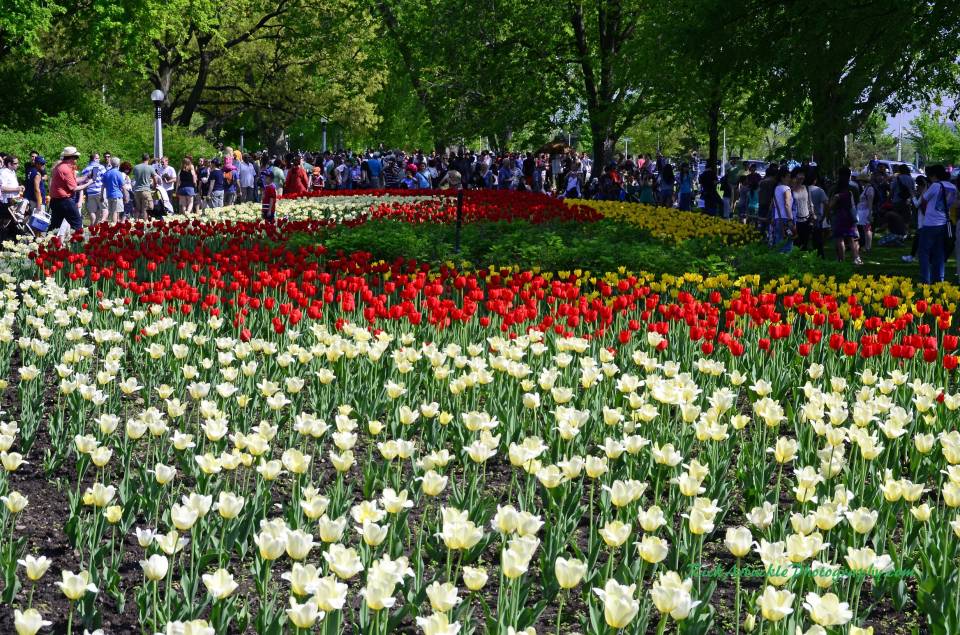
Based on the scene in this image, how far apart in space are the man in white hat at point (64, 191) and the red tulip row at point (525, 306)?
4.31 meters

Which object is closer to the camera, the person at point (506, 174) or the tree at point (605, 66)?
the tree at point (605, 66)

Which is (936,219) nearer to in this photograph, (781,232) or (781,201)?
(781,201)

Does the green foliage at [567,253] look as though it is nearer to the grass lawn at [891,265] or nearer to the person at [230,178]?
the grass lawn at [891,265]

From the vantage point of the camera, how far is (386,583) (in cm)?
283

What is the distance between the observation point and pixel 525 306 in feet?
24.6

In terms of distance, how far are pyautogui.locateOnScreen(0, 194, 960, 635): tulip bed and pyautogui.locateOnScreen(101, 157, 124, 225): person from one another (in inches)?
489

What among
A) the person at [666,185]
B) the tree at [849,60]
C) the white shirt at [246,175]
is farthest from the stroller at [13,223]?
the person at [666,185]

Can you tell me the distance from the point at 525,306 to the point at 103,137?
97.5ft

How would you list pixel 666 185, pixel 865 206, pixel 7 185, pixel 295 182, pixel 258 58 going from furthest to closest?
pixel 258 58 < pixel 666 185 < pixel 295 182 < pixel 865 206 < pixel 7 185

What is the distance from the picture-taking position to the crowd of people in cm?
1591

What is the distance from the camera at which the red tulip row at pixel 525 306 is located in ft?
22.7

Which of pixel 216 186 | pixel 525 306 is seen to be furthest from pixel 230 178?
pixel 525 306

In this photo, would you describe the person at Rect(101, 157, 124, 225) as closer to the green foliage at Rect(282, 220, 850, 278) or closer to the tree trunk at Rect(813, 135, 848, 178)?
the green foliage at Rect(282, 220, 850, 278)

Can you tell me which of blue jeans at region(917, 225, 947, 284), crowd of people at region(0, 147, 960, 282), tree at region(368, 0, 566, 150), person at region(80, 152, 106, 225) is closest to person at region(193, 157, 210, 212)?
crowd of people at region(0, 147, 960, 282)
